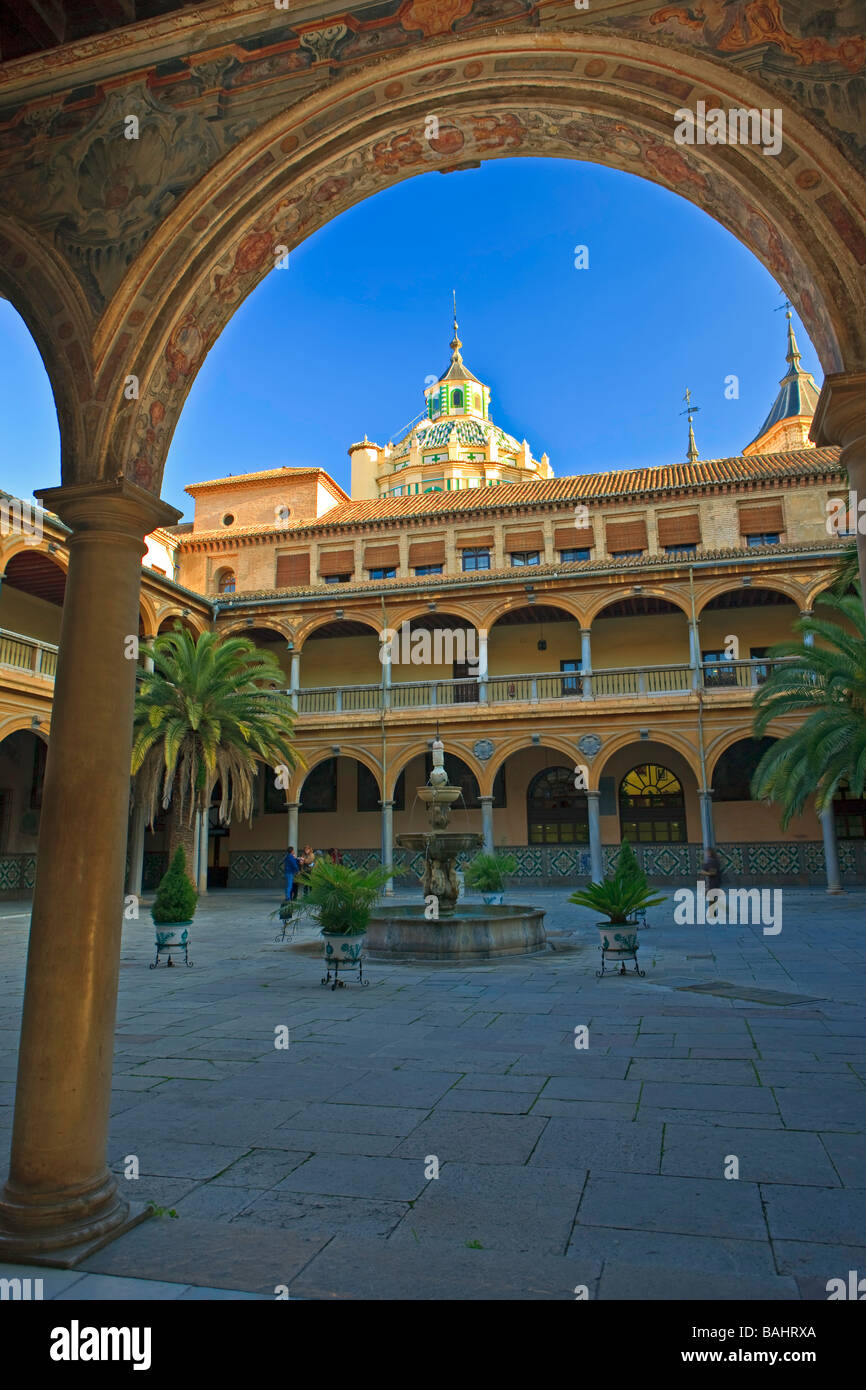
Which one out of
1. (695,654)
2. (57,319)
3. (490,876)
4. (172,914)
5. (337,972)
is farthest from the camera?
(695,654)

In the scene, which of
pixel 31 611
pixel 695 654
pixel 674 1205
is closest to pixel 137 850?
pixel 31 611

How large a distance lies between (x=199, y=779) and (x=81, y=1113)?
18.1 meters

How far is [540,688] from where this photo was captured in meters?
24.8

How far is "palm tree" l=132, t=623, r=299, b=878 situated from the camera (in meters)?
20.2

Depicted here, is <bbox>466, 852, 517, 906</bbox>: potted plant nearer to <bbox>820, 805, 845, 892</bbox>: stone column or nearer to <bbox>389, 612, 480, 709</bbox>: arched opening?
A: <bbox>820, 805, 845, 892</bbox>: stone column

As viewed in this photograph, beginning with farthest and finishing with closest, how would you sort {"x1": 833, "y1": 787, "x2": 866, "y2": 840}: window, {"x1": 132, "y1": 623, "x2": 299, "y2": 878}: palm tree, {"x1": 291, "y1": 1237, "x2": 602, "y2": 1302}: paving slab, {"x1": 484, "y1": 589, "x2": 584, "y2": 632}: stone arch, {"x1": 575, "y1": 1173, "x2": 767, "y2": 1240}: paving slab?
{"x1": 484, "y1": 589, "x2": 584, "y2": 632}: stone arch
{"x1": 833, "y1": 787, "x2": 866, "y2": 840}: window
{"x1": 132, "y1": 623, "x2": 299, "y2": 878}: palm tree
{"x1": 575, "y1": 1173, "x2": 767, "y2": 1240}: paving slab
{"x1": 291, "y1": 1237, "x2": 602, "y2": 1302}: paving slab

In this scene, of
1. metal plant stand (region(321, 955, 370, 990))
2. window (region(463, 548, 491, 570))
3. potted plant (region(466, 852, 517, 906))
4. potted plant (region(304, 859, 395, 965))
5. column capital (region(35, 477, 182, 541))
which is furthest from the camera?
window (region(463, 548, 491, 570))

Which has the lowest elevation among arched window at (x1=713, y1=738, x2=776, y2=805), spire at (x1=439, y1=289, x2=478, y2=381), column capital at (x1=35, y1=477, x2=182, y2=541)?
column capital at (x1=35, y1=477, x2=182, y2=541)

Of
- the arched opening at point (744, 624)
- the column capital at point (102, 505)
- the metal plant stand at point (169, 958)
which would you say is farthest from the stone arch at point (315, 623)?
the column capital at point (102, 505)

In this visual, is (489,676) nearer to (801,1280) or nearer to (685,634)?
(685,634)

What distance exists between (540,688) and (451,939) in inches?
566

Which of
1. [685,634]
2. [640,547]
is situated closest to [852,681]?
[685,634]

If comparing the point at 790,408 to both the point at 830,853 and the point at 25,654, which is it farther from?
the point at 25,654

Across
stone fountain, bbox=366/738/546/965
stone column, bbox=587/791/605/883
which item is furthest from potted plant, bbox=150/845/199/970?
stone column, bbox=587/791/605/883
